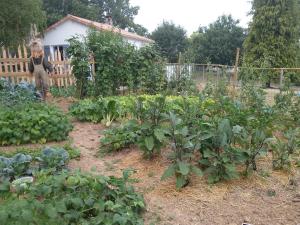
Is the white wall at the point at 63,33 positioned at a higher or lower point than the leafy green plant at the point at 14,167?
higher

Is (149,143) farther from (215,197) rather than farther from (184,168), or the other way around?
(215,197)

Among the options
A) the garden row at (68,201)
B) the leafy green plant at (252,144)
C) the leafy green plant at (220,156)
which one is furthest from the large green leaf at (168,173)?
the leafy green plant at (252,144)

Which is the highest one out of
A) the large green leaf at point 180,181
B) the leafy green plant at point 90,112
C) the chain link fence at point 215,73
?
the chain link fence at point 215,73

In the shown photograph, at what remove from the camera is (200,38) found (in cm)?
2894

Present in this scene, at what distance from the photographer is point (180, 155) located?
146 inches

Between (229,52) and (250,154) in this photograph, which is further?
(229,52)

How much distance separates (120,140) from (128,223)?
238 cm

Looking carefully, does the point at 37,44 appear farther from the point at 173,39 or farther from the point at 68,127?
the point at 173,39

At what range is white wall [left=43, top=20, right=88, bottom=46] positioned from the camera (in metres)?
23.9

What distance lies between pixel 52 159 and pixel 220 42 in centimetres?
2633

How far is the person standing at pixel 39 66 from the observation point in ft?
29.1

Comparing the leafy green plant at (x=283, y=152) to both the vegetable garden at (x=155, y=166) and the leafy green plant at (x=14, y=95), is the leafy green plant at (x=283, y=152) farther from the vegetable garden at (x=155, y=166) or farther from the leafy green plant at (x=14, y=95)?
the leafy green plant at (x=14, y=95)

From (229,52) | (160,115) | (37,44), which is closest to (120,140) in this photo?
(160,115)

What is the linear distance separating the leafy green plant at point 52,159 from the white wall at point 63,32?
21.0m
